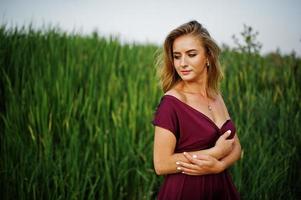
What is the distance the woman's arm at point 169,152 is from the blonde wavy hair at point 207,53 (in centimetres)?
24

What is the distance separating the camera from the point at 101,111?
3000mm

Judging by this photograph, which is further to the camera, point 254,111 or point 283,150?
point 254,111

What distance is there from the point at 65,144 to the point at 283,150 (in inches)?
61.6

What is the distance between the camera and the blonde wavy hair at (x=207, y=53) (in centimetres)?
153

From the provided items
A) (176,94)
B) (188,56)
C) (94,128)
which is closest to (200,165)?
(176,94)

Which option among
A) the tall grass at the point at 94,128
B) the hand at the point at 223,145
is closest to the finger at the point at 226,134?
the hand at the point at 223,145

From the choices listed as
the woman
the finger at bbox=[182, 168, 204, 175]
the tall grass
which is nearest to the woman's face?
the woman

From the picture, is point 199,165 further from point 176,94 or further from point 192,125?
point 176,94

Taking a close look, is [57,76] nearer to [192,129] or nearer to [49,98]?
[49,98]

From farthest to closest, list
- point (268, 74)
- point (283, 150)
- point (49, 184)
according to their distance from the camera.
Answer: point (268, 74) → point (283, 150) → point (49, 184)

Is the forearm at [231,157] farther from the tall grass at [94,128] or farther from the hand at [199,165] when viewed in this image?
the tall grass at [94,128]

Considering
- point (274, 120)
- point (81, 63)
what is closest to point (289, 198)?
point (274, 120)

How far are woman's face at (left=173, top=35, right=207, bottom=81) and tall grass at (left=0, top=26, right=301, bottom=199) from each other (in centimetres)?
104

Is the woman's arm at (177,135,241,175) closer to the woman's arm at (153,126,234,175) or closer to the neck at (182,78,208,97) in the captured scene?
the woman's arm at (153,126,234,175)
